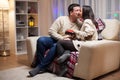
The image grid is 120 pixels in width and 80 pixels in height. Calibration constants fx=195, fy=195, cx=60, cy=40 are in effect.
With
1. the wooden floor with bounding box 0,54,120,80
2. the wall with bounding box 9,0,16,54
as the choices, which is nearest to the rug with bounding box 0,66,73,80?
the wooden floor with bounding box 0,54,120,80

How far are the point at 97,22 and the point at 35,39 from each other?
107 cm

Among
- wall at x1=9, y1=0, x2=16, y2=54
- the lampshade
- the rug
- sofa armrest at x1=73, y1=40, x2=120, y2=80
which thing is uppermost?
the lampshade

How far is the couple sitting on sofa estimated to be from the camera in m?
2.79

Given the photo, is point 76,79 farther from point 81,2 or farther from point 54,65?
point 81,2

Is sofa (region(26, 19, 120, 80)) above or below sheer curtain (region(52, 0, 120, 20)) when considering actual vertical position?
below

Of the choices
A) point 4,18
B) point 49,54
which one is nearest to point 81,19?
point 49,54

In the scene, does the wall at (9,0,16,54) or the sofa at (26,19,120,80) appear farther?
the wall at (9,0,16,54)

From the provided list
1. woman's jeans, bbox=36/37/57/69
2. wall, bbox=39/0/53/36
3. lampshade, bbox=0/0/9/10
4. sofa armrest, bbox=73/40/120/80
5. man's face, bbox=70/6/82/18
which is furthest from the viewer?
wall, bbox=39/0/53/36

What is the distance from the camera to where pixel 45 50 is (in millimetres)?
3076

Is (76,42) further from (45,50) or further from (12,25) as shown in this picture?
(12,25)

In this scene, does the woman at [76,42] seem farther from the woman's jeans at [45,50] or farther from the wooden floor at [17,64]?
the wooden floor at [17,64]

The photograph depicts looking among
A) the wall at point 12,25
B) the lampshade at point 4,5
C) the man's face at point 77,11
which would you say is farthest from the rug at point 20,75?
the lampshade at point 4,5

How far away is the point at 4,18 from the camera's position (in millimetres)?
4609

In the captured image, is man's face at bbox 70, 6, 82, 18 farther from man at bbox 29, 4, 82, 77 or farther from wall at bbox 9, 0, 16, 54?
wall at bbox 9, 0, 16, 54
